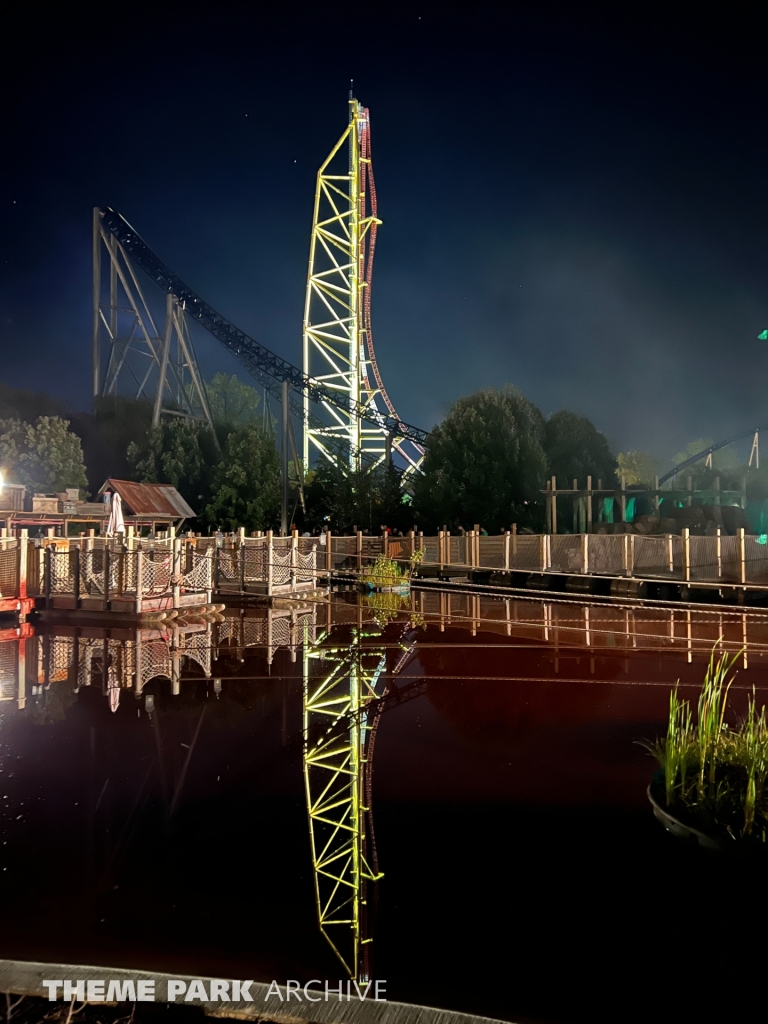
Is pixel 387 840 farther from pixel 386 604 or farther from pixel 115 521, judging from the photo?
pixel 115 521

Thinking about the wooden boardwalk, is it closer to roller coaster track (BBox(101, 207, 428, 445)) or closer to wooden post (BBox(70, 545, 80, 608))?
wooden post (BBox(70, 545, 80, 608))

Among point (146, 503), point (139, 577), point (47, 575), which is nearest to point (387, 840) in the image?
point (139, 577)

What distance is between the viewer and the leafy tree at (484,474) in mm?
32719

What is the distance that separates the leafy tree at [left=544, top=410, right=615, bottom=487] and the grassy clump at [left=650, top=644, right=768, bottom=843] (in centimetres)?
3384

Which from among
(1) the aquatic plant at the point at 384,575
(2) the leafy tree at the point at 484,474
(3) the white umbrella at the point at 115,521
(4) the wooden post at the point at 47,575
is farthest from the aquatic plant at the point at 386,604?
(2) the leafy tree at the point at 484,474

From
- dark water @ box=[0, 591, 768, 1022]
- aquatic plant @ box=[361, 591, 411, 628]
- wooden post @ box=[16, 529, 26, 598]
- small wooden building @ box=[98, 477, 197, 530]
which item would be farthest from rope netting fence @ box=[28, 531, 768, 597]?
small wooden building @ box=[98, 477, 197, 530]

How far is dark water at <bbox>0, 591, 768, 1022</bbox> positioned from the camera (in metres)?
2.96

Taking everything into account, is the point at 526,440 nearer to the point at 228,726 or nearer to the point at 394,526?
the point at 394,526

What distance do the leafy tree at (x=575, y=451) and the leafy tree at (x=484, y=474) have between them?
4.55 meters

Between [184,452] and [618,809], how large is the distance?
3699 centimetres

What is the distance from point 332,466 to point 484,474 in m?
10.2

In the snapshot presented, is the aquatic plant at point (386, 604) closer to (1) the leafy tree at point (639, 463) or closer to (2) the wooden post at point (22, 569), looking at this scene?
(2) the wooden post at point (22, 569)

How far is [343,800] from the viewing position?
4.61 meters

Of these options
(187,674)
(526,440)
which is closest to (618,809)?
(187,674)
